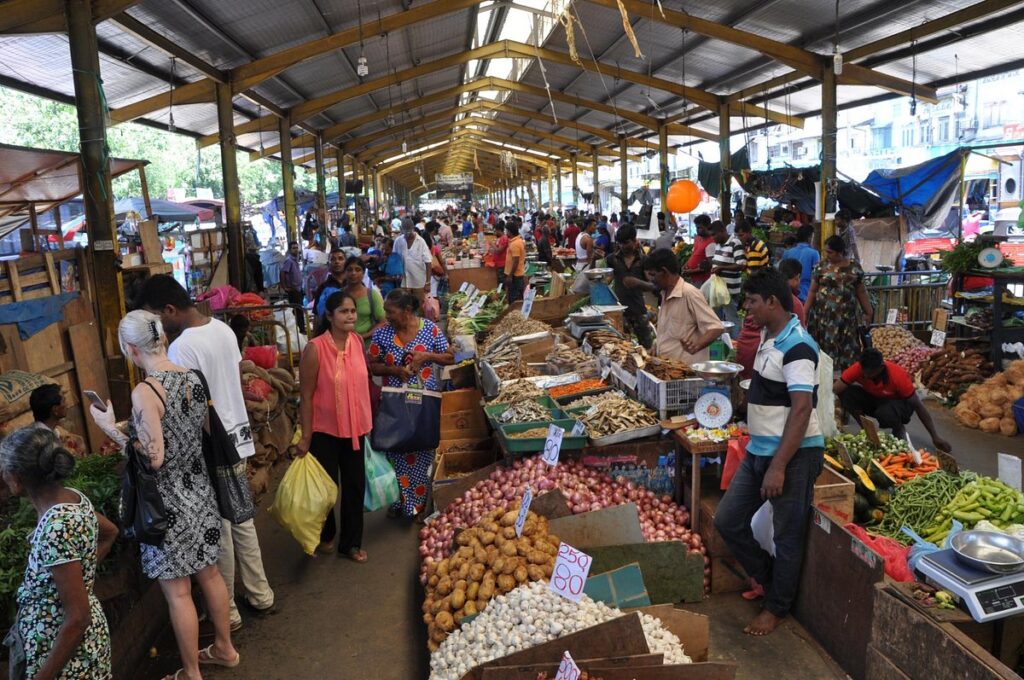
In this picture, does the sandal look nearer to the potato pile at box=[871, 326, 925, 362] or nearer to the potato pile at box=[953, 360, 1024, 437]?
the potato pile at box=[953, 360, 1024, 437]

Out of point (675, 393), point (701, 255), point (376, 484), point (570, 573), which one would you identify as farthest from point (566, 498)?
point (701, 255)

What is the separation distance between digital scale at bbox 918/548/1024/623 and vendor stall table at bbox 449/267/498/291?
38.7 ft

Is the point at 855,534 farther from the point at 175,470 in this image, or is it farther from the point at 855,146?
the point at 855,146

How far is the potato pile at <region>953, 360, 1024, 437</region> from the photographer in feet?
22.1

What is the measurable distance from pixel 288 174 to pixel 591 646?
46.6 feet

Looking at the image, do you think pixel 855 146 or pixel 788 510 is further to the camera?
pixel 855 146

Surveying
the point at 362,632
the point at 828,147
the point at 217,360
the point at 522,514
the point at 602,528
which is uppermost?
the point at 828,147

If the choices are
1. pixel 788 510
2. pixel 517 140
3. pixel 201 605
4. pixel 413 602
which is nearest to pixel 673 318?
pixel 788 510

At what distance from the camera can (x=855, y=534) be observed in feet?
→ 10.6

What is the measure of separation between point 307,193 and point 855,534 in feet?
65.2

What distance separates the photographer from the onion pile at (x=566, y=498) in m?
4.05

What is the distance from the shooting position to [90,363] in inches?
247

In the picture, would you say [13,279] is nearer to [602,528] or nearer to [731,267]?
[602,528]

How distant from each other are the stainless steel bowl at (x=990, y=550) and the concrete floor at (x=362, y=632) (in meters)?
0.96
